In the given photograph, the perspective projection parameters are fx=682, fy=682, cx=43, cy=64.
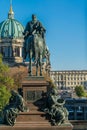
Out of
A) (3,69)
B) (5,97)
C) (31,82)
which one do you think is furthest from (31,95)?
(3,69)

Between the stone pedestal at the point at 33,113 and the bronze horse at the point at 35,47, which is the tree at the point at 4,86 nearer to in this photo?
the bronze horse at the point at 35,47

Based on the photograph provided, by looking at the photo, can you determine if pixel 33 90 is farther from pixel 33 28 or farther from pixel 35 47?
pixel 33 28

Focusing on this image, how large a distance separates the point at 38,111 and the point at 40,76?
205cm

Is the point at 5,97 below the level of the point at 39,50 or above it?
below

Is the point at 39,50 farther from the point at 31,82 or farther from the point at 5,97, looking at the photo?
the point at 5,97

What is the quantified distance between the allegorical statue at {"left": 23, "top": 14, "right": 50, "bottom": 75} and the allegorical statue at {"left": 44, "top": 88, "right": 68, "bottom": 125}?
7.27ft

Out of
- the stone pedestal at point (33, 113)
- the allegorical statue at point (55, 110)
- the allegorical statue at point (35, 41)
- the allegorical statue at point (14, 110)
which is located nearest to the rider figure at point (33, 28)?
Result: the allegorical statue at point (35, 41)

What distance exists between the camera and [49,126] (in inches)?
1348

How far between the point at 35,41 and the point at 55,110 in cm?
395

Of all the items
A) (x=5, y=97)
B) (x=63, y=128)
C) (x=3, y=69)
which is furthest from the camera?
(x=3, y=69)

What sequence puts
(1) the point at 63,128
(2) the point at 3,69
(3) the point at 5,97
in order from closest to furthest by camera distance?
(1) the point at 63,128 → (3) the point at 5,97 → (2) the point at 3,69

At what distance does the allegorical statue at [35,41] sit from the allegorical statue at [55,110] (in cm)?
222

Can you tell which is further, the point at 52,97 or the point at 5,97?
the point at 5,97

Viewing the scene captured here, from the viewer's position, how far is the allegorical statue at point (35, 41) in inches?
1423
